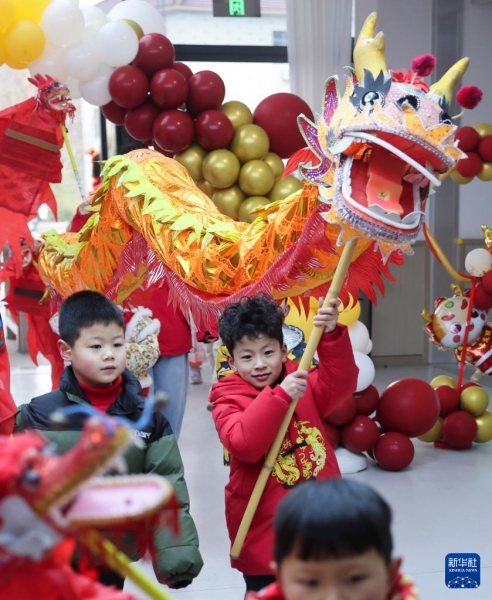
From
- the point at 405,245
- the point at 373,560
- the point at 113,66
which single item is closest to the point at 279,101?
the point at 113,66

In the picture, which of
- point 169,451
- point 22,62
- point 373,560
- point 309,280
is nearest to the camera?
point 373,560

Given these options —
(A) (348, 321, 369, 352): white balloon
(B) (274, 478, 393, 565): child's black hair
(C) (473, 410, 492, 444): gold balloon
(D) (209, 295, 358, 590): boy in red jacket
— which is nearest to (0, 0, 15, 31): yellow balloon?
(A) (348, 321, 369, 352): white balloon

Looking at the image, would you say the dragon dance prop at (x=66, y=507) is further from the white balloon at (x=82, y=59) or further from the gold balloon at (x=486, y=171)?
the gold balloon at (x=486, y=171)

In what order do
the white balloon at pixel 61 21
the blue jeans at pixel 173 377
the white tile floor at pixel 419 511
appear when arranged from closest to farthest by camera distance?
the white tile floor at pixel 419 511, the blue jeans at pixel 173 377, the white balloon at pixel 61 21

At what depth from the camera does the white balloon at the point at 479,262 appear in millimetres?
3758

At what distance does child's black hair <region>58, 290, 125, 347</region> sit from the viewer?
Result: 173cm

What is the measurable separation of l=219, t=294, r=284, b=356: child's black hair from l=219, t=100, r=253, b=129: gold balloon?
271 centimetres

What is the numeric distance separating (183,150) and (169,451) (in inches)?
111

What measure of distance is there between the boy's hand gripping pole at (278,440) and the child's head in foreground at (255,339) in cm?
7

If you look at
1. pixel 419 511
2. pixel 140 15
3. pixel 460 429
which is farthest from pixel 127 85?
pixel 419 511

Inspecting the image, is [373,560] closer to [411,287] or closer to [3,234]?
[3,234]

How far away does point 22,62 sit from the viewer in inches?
140

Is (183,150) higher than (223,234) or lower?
higher

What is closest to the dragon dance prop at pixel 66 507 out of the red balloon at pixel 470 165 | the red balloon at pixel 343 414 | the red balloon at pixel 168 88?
the red balloon at pixel 343 414
